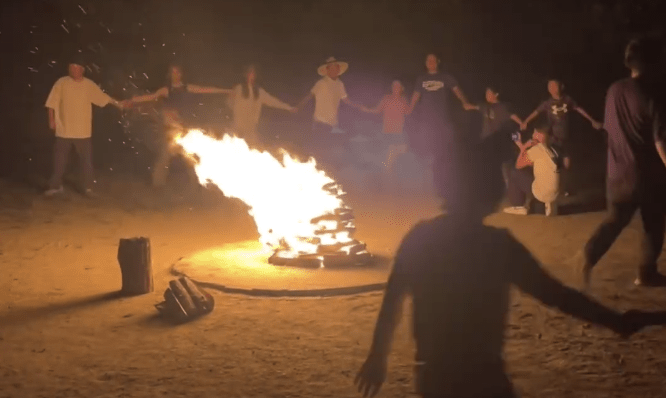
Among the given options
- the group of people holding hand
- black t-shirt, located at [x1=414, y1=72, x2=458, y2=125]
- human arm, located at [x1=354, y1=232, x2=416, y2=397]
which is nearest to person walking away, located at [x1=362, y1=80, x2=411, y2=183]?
the group of people holding hand

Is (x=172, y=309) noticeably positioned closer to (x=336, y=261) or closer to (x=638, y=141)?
(x=336, y=261)

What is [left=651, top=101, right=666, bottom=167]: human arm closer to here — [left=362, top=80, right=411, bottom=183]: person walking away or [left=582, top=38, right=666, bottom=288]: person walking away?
[left=582, top=38, right=666, bottom=288]: person walking away

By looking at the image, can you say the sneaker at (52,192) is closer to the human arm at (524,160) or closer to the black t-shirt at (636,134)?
the human arm at (524,160)

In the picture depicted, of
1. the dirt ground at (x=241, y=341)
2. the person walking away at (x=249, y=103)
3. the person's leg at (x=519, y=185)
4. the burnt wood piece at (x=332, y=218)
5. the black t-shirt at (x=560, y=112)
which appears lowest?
the dirt ground at (x=241, y=341)

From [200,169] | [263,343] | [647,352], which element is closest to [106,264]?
[200,169]

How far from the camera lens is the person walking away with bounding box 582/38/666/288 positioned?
8.00 metres

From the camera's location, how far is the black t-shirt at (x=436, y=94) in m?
16.3

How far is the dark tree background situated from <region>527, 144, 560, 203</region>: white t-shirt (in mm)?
8635

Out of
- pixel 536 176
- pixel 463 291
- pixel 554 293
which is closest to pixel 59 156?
pixel 536 176

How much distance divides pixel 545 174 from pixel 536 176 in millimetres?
189

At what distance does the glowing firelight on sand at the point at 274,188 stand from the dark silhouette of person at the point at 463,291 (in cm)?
582

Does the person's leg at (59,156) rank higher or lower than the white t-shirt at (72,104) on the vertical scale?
lower

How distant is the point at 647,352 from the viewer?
6742mm

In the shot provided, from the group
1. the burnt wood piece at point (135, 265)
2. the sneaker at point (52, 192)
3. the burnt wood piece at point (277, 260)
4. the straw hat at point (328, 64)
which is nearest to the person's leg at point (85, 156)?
the sneaker at point (52, 192)
